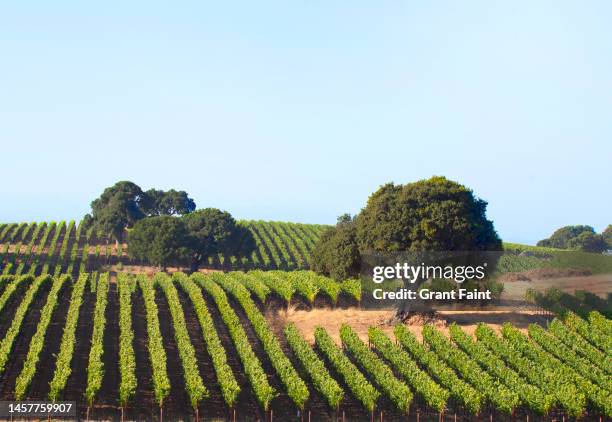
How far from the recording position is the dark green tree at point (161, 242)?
81.6 m

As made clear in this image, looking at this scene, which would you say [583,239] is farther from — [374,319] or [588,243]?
[374,319]

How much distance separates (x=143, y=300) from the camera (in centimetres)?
4784

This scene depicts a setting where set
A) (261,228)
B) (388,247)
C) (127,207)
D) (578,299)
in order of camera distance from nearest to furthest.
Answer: (388,247), (578,299), (127,207), (261,228)

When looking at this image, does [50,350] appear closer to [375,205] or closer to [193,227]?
[375,205]

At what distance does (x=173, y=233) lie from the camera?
82.4m

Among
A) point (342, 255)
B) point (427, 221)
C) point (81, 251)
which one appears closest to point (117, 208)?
point (81, 251)

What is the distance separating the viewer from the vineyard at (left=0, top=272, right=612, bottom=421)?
97.6 feet

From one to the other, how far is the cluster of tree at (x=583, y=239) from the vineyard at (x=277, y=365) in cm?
9039

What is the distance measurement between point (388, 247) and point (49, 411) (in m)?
20.2

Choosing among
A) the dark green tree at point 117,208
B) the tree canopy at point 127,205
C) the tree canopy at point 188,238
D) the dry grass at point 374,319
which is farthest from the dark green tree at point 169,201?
the dry grass at point 374,319

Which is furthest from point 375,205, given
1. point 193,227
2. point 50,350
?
point 193,227

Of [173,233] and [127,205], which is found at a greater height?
[127,205]

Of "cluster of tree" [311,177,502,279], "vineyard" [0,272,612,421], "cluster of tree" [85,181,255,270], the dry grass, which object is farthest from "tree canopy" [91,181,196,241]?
"cluster of tree" [311,177,502,279]

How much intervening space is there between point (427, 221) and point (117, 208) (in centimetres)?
7036
